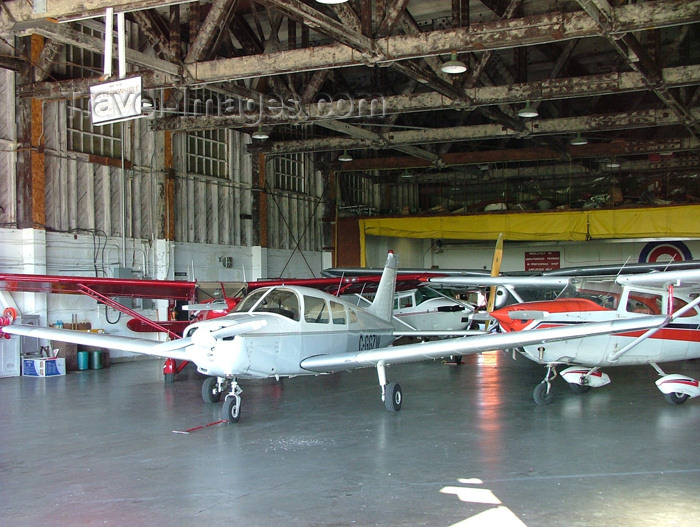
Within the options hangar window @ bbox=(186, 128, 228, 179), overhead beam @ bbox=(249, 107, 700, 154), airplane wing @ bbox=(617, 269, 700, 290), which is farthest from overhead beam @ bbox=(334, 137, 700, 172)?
airplane wing @ bbox=(617, 269, 700, 290)

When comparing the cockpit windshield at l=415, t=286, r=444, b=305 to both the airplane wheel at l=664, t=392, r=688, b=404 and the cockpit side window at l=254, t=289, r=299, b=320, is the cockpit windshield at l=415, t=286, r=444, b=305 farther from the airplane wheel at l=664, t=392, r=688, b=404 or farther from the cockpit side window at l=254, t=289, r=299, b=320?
the cockpit side window at l=254, t=289, r=299, b=320

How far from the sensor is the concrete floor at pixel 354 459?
4.84 metres

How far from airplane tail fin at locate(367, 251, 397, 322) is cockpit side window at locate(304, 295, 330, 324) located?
2.35m

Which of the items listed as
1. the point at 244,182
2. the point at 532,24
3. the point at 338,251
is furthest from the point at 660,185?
the point at 532,24

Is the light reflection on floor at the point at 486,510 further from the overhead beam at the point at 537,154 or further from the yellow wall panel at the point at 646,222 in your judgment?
the yellow wall panel at the point at 646,222

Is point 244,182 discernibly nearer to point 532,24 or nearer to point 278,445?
point 532,24

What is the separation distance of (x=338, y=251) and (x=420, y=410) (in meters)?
15.4

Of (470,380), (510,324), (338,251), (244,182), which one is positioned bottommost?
(470,380)

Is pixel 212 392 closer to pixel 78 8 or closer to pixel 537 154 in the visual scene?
pixel 78 8

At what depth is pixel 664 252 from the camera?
25219 millimetres

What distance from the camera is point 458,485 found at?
5426mm

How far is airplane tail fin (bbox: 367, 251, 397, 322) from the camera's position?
1164 centimetres

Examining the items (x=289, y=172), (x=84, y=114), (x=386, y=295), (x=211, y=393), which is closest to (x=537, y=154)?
(x=289, y=172)

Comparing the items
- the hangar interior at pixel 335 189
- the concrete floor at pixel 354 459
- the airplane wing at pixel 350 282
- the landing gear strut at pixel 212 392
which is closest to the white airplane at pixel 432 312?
the airplane wing at pixel 350 282
